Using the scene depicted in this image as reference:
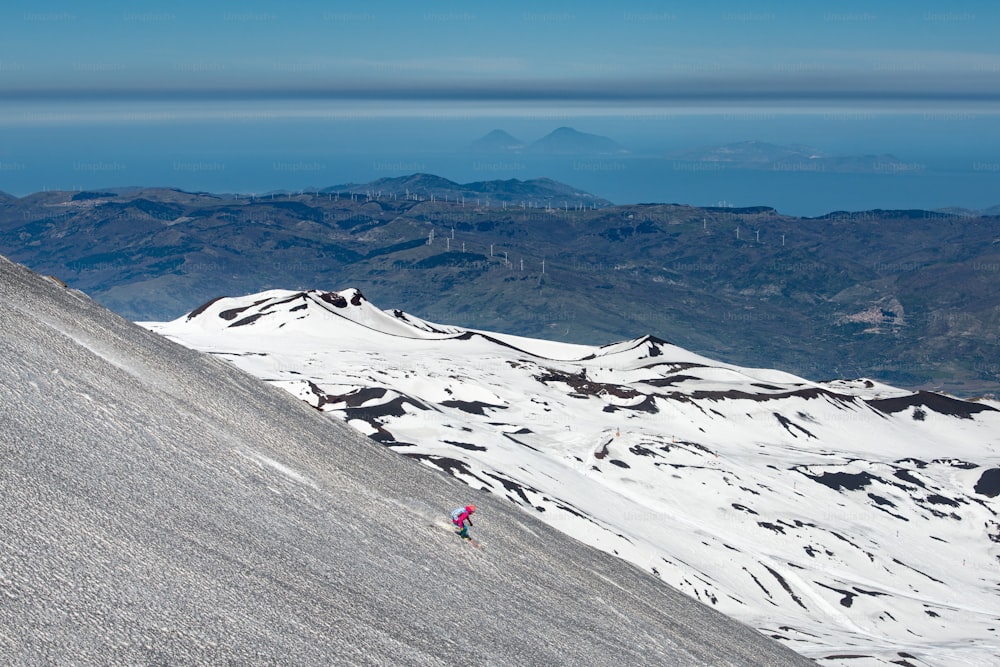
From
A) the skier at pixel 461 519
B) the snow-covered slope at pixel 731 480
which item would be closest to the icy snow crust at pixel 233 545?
the skier at pixel 461 519

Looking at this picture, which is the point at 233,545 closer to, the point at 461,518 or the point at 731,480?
the point at 461,518

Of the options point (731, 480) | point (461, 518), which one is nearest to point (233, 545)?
point (461, 518)

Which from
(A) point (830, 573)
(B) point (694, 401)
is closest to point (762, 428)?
(B) point (694, 401)

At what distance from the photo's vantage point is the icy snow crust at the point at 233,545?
2009 centimetres

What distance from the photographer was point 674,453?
14888 cm

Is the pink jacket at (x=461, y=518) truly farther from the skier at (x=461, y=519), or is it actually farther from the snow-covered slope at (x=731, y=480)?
the snow-covered slope at (x=731, y=480)

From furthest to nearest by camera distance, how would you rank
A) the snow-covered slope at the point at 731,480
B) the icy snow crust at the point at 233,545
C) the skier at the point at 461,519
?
1. the snow-covered slope at the point at 731,480
2. the skier at the point at 461,519
3. the icy snow crust at the point at 233,545

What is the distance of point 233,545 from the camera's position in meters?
24.0

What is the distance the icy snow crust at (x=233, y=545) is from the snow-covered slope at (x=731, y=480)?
48648mm

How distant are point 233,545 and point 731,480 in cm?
12466

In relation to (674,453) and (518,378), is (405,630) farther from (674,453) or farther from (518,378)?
(518,378)

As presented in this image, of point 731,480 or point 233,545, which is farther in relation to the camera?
point 731,480

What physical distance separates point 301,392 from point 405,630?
116 metres

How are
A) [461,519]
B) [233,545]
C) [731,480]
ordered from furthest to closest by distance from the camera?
[731,480] → [461,519] → [233,545]
